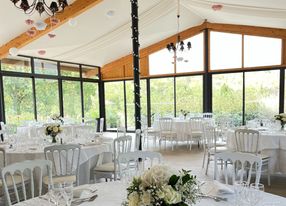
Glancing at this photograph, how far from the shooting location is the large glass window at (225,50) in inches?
353

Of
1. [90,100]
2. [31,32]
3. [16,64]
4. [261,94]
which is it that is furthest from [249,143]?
[90,100]

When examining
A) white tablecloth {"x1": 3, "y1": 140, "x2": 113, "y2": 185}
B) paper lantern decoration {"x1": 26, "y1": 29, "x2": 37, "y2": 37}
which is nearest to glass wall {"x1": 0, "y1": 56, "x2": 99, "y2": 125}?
paper lantern decoration {"x1": 26, "y1": 29, "x2": 37, "y2": 37}

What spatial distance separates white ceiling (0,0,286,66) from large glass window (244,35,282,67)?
69cm

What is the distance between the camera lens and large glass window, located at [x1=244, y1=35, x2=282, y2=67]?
831 cm

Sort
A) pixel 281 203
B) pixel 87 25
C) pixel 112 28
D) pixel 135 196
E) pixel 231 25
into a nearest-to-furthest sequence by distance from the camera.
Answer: pixel 135 196 → pixel 281 203 → pixel 87 25 → pixel 112 28 → pixel 231 25

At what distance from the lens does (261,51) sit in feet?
28.1

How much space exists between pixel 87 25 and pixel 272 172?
5.91 m

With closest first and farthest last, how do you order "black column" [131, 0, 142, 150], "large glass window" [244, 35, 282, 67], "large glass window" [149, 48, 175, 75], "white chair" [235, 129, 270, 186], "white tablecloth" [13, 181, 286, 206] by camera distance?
"white tablecloth" [13, 181, 286, 206], "white chair" [235, 129, 270, 186], "black column" [131, 0, 142, 150], "large glass window" [244, 35, 282, 67], "large glass window" [149, 48, 175, 75]

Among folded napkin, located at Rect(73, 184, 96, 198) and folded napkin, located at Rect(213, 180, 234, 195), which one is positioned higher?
folded napkin, located at Rect(213, 180, 234, 195)

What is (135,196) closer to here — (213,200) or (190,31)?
(213,200)

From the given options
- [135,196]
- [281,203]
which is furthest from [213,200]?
[135,196]

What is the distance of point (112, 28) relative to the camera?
8039 millimetres

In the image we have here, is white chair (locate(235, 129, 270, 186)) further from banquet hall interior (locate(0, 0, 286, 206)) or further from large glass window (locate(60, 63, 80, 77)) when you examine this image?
large glass window (locate(60, 63, 80, 77))

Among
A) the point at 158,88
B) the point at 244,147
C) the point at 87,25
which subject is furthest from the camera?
the point at 158,88
